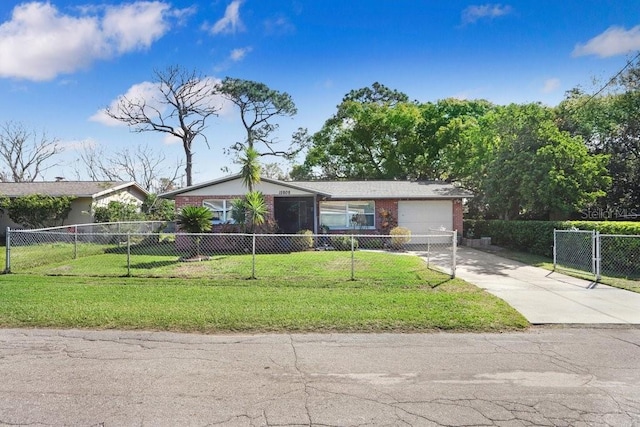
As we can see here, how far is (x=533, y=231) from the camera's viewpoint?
15.7 meters

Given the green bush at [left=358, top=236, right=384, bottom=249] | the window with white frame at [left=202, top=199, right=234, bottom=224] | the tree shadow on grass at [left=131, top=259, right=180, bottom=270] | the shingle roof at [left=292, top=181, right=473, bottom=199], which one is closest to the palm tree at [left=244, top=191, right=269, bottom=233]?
the window with white frame at [left=202, top=199, right=234, bottom=224]

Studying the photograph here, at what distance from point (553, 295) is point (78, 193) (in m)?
23.3

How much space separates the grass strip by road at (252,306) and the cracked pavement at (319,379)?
1.28 feet

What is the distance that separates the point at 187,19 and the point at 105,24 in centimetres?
275

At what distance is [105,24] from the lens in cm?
1261

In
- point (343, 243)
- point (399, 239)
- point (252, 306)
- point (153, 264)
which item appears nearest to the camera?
point (252, 306)

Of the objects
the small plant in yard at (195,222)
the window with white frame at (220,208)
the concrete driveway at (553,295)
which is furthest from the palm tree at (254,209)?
the concrete driveway at (553,295)

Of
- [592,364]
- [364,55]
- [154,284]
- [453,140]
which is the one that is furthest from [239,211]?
[453,140]

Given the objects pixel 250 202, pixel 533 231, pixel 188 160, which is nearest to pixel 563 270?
pixel 533 231

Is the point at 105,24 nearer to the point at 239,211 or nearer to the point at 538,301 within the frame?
the point at 239,211

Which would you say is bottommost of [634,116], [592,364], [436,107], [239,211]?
[592,364]

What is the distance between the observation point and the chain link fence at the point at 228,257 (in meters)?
10.3

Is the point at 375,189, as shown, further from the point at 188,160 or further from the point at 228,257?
the point at 188,160

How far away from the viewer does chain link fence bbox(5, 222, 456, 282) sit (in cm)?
1028
